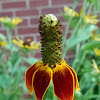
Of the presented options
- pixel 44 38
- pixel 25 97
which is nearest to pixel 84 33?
pixel 44 38

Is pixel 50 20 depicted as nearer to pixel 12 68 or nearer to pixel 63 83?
pixel 63 83

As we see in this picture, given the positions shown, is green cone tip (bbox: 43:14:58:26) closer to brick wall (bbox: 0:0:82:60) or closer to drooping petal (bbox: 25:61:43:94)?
drooping petal (bbox: 25:61:43:94)

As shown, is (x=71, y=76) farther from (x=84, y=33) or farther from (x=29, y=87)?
(x=84, y=33)

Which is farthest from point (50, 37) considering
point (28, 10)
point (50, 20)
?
point (28, 10)

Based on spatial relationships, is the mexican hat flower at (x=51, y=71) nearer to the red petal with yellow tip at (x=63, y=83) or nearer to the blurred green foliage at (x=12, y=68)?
the red petal with yellow tip at (x=63, y=83)

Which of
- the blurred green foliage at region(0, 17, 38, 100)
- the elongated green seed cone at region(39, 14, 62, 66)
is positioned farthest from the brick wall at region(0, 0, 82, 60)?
the elongated green seed cone at region(39, 14, 62, 66)
